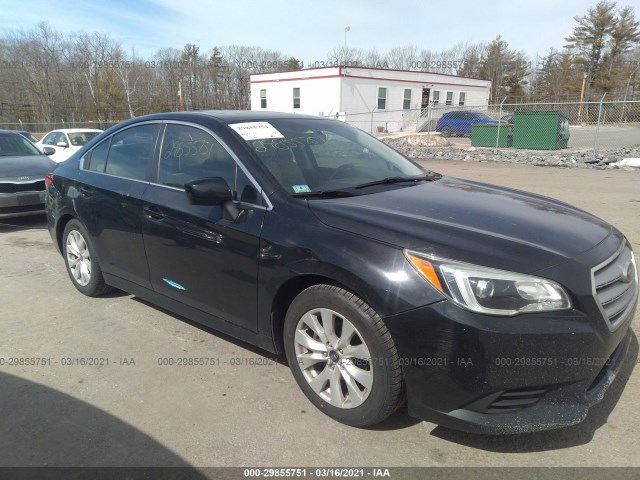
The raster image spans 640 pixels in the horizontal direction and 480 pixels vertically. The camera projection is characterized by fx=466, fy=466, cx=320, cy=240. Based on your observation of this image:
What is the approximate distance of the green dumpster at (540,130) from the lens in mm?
18609

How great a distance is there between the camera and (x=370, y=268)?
7.56ft

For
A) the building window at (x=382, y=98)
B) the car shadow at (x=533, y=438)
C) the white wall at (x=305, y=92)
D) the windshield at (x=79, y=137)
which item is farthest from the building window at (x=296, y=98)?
the car shadow at (x=533, y=438)

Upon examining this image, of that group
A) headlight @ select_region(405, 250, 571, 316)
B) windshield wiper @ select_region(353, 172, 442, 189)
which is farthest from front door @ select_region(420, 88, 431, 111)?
headlight @ select_region(405, 250, 571, 316)

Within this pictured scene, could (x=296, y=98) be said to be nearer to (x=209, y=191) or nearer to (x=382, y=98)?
(x=382, y=98)

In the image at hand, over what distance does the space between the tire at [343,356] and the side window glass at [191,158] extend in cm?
95

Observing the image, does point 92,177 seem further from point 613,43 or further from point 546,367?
point 613,43

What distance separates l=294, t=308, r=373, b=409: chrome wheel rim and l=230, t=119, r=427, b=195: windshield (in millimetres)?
834

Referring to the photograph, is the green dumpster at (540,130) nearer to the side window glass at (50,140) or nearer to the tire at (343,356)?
the side window glass at (50,140)

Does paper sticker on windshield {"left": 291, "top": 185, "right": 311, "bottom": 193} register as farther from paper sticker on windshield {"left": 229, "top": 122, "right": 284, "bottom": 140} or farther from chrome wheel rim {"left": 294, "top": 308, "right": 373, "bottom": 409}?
chrome wheel rim {"left": 294, "top": 308, "right": 373, "bottom": 409}

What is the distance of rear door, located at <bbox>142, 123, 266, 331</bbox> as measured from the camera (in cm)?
288

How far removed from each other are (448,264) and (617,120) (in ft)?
86.6

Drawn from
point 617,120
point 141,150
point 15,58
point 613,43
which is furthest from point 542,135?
point 15,58

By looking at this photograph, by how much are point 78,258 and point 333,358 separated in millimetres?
3111

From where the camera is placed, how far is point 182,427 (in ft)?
8.61
